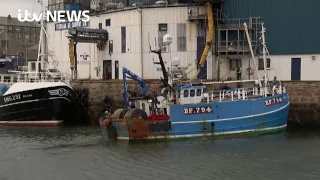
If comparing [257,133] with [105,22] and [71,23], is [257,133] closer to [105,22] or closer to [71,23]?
[105,22]

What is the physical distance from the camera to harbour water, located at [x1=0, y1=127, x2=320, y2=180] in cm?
1767

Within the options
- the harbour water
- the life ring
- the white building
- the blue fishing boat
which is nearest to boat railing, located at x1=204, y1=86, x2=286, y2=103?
the blue fishing boat

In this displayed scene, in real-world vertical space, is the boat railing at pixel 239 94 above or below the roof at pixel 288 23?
below

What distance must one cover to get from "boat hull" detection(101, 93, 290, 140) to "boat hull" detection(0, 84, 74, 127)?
791 centimetres

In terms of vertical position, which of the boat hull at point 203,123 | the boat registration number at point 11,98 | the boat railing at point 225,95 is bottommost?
the boat hull at point 203,123

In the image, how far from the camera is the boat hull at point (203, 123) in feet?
77.6

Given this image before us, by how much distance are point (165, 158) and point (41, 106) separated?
45.3 feet

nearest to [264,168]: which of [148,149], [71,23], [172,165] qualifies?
[172,165]

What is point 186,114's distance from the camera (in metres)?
24.1

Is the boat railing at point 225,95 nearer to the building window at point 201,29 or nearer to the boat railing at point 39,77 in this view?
the building window at point 201,29

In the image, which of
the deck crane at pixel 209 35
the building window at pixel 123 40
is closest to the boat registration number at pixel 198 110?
the deck crane at pixel 209 35

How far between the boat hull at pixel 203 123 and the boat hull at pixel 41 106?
791 centimetres

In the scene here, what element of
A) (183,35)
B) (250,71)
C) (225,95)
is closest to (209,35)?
(183,35)

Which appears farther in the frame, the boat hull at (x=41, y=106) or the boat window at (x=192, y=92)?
the boat hull at (x=41, y=106)
